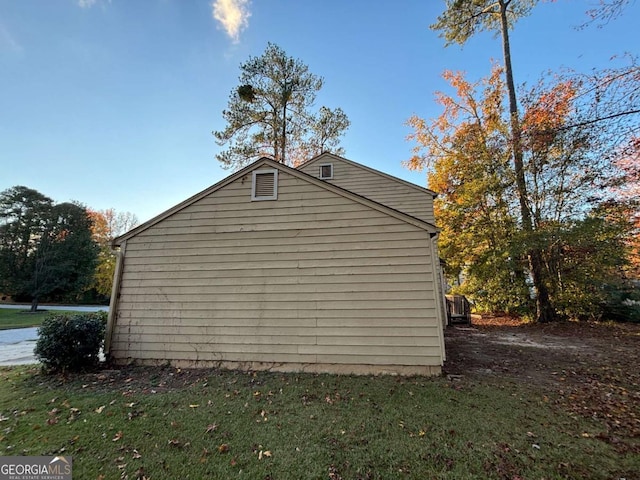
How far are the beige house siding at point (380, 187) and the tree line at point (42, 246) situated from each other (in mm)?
17351

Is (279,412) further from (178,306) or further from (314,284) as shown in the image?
(178,306)

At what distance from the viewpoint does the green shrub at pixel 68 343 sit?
5.52 m

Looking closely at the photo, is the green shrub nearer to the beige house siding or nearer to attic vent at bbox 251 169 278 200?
attic vent at bbox 251 169 278 200

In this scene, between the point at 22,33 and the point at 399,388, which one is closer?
the point at 399,388

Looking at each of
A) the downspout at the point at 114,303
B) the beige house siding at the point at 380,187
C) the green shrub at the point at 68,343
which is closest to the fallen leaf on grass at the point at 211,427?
the green shrub at the point at 68,343

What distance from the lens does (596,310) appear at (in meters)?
11.5

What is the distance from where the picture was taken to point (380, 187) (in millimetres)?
11125

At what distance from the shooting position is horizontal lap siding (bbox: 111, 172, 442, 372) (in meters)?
5.70

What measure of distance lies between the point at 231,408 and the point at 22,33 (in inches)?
461

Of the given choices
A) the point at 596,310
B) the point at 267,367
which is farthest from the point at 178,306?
the point at 596,310
